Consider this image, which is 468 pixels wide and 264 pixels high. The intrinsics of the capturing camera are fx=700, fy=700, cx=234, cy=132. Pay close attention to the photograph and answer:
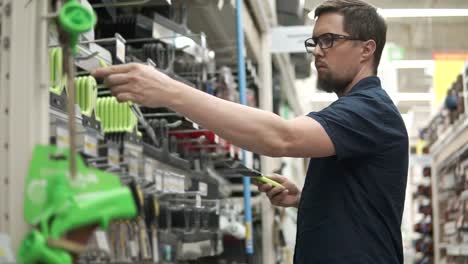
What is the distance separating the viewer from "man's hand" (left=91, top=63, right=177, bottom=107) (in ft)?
4.71

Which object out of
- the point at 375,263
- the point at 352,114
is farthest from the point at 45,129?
the point at 375,263

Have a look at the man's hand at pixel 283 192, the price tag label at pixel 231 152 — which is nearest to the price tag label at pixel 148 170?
the man's hand at pixel 283 192

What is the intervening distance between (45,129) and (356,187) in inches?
39.0

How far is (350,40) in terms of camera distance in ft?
7.13

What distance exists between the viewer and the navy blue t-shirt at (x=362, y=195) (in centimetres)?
198

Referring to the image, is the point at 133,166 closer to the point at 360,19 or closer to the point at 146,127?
the point at 146,127

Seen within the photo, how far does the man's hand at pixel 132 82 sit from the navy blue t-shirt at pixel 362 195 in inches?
24.7

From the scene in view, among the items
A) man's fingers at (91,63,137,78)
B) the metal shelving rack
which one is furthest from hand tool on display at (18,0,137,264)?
the metal shelving rack

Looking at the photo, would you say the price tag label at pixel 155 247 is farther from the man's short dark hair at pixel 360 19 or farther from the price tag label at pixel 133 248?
the man's short dark hair at pixel 360 19

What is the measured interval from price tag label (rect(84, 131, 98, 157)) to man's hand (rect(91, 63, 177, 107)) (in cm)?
33

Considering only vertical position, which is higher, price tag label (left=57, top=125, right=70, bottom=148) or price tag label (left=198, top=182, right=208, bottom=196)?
price tag label (left=57, top=125, right=70, bottom=148)

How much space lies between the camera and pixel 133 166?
2180mm

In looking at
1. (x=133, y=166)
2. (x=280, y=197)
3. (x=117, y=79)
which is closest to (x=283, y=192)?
(x=280, y=197)

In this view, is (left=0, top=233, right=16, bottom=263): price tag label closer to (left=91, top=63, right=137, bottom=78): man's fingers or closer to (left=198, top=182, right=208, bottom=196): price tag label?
(left=91, top=63, right=137, bottom=78): man's fingers
